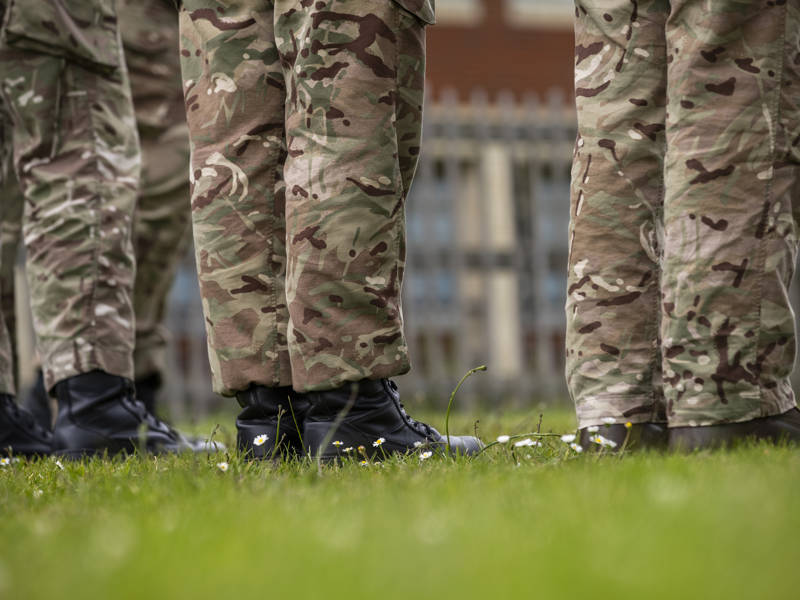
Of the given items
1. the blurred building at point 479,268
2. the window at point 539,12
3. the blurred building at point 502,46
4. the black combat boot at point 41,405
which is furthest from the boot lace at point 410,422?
the window at point 539,12

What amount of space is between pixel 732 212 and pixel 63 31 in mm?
1788

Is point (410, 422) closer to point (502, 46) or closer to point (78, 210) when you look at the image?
point (78, 210)

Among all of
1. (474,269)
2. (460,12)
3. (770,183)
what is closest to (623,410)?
(770,183)

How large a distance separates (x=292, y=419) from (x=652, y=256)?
0.84 m

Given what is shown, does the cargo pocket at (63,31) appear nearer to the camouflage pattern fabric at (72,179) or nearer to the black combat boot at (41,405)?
the camouflage pattern fabric at (72,179)

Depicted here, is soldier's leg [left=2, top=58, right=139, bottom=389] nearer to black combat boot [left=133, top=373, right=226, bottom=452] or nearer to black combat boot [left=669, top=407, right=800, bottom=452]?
black combat boot [left=133, top=373, right=226, bottom=452]

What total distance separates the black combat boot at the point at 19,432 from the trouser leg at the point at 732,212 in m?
1.81

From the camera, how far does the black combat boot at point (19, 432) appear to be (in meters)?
2.67

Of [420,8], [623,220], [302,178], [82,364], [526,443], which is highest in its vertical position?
[420,8]

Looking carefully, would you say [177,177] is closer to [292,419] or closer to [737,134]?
[292,419]

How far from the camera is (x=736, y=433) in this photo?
5.82 feet

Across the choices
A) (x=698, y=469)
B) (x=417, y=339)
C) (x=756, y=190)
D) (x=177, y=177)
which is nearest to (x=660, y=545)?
(x=698, y=469)

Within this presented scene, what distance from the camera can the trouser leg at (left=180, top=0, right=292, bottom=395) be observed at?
202 cm

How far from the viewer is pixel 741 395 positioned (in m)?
1.78
